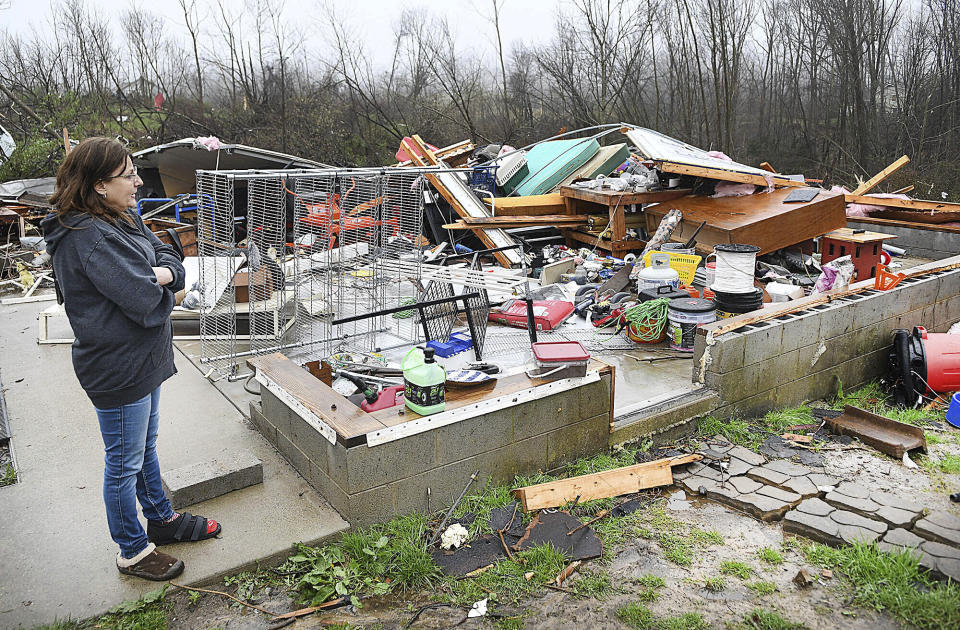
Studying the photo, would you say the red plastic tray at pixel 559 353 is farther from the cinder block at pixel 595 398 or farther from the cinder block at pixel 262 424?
the cinder block at pixel 262 424

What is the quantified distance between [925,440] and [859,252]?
3.09 metres

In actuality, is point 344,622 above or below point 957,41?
below

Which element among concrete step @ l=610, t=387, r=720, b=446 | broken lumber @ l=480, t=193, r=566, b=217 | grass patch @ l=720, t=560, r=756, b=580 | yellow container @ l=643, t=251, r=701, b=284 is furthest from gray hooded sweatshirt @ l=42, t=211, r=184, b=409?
broken lumber @ l=480, t=193, r=566, b=217

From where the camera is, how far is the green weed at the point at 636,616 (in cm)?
258

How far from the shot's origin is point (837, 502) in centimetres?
353

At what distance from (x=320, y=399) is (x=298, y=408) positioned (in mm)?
124

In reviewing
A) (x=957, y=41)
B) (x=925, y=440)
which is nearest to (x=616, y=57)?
(x=957, y=41)

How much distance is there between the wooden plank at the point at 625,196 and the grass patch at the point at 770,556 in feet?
18.6

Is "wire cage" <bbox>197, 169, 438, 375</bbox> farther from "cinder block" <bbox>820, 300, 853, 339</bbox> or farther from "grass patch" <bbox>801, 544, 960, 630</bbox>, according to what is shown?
"grass patch" <bbox>801, 544, 960, 630</bbox>

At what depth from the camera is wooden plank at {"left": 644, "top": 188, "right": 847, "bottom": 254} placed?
279 inches

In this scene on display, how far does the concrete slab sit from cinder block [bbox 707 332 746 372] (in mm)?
2749

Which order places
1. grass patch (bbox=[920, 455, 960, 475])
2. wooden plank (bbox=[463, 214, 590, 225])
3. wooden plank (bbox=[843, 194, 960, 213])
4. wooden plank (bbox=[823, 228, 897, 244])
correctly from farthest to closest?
wooden plank (bbox=[463, 214, 590, 225]) < wooden plank (bbox=[843, 194, 960, 213]) < wooden plank (bbox=[823, 228, 897, 244]) < grass patch (bbox=[920, 455, 960, 475])

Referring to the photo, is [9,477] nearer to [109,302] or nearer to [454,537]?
[109,302]

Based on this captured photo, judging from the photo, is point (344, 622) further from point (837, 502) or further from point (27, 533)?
point (837, 502)
